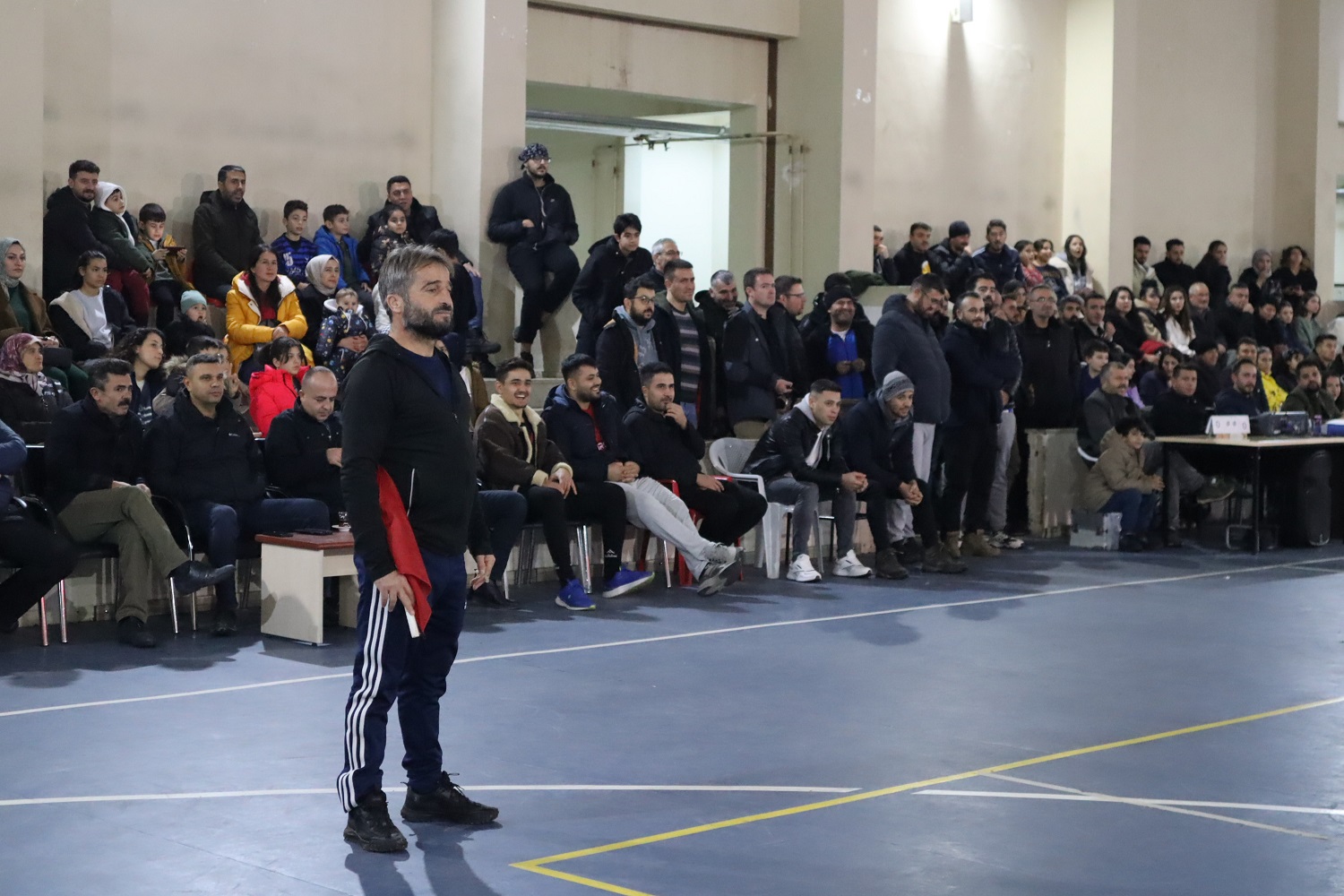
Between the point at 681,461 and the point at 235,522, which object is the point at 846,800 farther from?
the point at 681,461

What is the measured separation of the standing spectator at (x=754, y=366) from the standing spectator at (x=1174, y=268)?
858cm

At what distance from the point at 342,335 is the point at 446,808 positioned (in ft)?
20.6

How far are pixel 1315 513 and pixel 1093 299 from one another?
254cm

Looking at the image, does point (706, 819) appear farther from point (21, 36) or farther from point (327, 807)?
point (21, 36)

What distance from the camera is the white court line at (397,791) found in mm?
5723

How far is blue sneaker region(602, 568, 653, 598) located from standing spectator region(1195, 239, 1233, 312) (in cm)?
1139

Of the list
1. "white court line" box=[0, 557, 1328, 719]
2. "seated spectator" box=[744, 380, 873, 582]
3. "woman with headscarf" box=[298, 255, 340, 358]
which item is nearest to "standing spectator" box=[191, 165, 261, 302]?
"woman with headscarf" box=[298, 255, 340, 358]

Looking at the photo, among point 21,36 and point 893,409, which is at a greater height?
point 21,36

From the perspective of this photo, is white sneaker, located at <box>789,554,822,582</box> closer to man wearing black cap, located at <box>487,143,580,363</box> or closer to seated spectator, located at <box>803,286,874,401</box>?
seated spectator, located at <box>803,286,874,401</box>

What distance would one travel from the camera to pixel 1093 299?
49.3 ft

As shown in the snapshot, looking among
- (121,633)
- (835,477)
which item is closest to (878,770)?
(121,633)

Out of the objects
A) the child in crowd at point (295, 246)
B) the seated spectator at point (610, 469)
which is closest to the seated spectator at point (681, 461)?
the seated spectator at point (610, 469)

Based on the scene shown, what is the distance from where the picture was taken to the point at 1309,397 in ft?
52.1

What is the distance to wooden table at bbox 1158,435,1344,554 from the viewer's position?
1343cm
